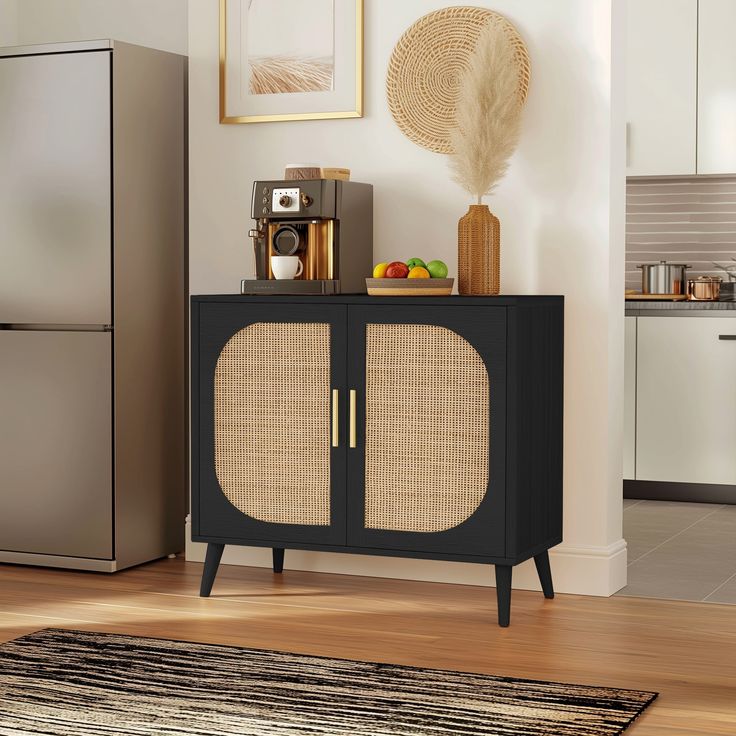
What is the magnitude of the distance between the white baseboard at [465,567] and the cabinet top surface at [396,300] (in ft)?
2.59

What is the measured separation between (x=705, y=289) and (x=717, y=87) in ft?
2.98

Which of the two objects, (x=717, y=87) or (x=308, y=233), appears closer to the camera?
(x=308, y=233)

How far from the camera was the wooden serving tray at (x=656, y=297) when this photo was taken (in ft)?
19.1

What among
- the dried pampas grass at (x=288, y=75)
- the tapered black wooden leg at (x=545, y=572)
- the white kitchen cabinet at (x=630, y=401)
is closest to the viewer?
the tapered black wooden leg at (x=545, y=572)

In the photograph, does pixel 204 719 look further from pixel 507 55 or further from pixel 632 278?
pixel 632 278

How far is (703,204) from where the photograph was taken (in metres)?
6.17

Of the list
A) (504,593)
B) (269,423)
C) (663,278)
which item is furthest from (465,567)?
(663,278)

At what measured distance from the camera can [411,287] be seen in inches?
144

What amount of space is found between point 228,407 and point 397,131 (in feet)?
3.43

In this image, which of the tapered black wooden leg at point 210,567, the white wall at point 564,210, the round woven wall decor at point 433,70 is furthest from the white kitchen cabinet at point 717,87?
the tapered black wooden leg at point 210,567

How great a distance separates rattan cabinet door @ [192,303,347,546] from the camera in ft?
12.2

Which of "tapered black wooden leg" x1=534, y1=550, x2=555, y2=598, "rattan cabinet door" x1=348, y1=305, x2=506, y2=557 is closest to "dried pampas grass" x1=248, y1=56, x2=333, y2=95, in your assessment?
"rattan cabinet door" x1=348, y1=305, x2=506, y2=557

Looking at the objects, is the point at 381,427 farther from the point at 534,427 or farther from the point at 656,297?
the point at 656,297

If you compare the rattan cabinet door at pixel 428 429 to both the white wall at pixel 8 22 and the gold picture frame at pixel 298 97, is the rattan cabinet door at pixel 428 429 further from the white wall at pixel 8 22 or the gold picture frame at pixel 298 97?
the white wall at pixel 8 22
